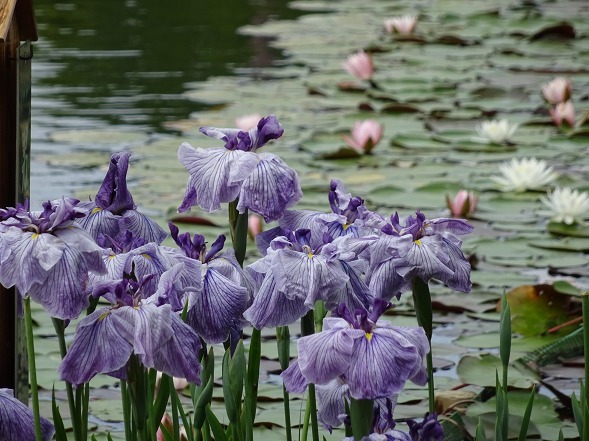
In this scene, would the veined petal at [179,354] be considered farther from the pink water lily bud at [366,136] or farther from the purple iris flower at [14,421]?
the pink water lily bud at [366,136]

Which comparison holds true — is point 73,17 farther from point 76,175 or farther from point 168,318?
point 168,318

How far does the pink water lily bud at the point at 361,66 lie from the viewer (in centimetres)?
540

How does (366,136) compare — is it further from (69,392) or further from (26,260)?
(26,260)

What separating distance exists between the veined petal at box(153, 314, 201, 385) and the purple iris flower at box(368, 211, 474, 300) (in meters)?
0.22

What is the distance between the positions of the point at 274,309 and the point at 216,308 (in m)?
0.08

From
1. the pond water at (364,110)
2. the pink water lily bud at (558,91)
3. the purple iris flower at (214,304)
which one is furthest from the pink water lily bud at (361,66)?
the purple iris flower at (214,304)

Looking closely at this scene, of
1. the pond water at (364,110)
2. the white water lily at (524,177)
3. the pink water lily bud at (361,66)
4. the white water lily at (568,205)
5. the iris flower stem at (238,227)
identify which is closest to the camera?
the iris flower stem at (238,227)

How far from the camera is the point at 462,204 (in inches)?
131

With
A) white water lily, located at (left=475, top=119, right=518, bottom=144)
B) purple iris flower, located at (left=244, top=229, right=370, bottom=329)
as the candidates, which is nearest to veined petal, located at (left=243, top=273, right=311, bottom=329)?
purple iris flower, located at (left=244, top=229, right=370, bottom=329)

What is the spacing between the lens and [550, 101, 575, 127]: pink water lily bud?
14.4 feet

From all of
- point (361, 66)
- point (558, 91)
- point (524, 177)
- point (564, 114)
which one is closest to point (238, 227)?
point (524, 177)

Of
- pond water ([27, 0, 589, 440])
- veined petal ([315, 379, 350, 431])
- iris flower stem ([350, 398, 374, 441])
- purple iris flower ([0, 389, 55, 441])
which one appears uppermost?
iris flower stem ([350, 398, 374, 441])

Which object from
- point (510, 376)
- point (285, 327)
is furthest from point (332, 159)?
point (285, 327)

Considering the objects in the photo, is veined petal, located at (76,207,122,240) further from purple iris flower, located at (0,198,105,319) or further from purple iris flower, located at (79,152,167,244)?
purple iris flower, located at (0,198,105,319)
